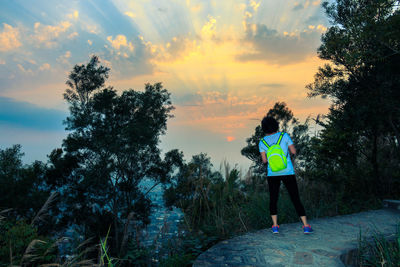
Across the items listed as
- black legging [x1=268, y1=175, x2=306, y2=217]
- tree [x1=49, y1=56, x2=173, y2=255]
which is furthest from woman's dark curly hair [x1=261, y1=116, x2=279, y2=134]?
tree [x1=49, y1=56, x2=173, y2=255]

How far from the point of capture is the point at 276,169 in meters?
4.74

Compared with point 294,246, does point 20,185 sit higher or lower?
higher

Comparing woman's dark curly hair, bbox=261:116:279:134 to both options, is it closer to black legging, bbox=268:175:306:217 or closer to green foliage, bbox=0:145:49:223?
black legging, bbox=268:175:306:217

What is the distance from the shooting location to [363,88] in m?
9.67

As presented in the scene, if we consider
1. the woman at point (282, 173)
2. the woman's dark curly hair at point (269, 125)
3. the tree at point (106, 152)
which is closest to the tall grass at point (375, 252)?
the woman at point (282, 173)

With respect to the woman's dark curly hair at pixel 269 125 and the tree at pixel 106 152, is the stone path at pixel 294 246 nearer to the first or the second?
the woman's dark curly hair at pixel 269 125

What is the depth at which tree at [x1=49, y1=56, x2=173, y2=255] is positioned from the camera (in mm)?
21859

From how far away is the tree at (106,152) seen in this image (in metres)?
21.9

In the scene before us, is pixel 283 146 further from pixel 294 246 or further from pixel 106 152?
pixel 106 152

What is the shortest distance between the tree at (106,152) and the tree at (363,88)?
14547 mm

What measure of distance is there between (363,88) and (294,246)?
7.37 meters

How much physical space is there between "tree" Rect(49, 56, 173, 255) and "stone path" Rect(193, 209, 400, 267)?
17570 mm

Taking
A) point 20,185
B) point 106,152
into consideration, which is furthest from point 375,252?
point 20,185

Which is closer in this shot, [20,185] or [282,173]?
[282,173]
